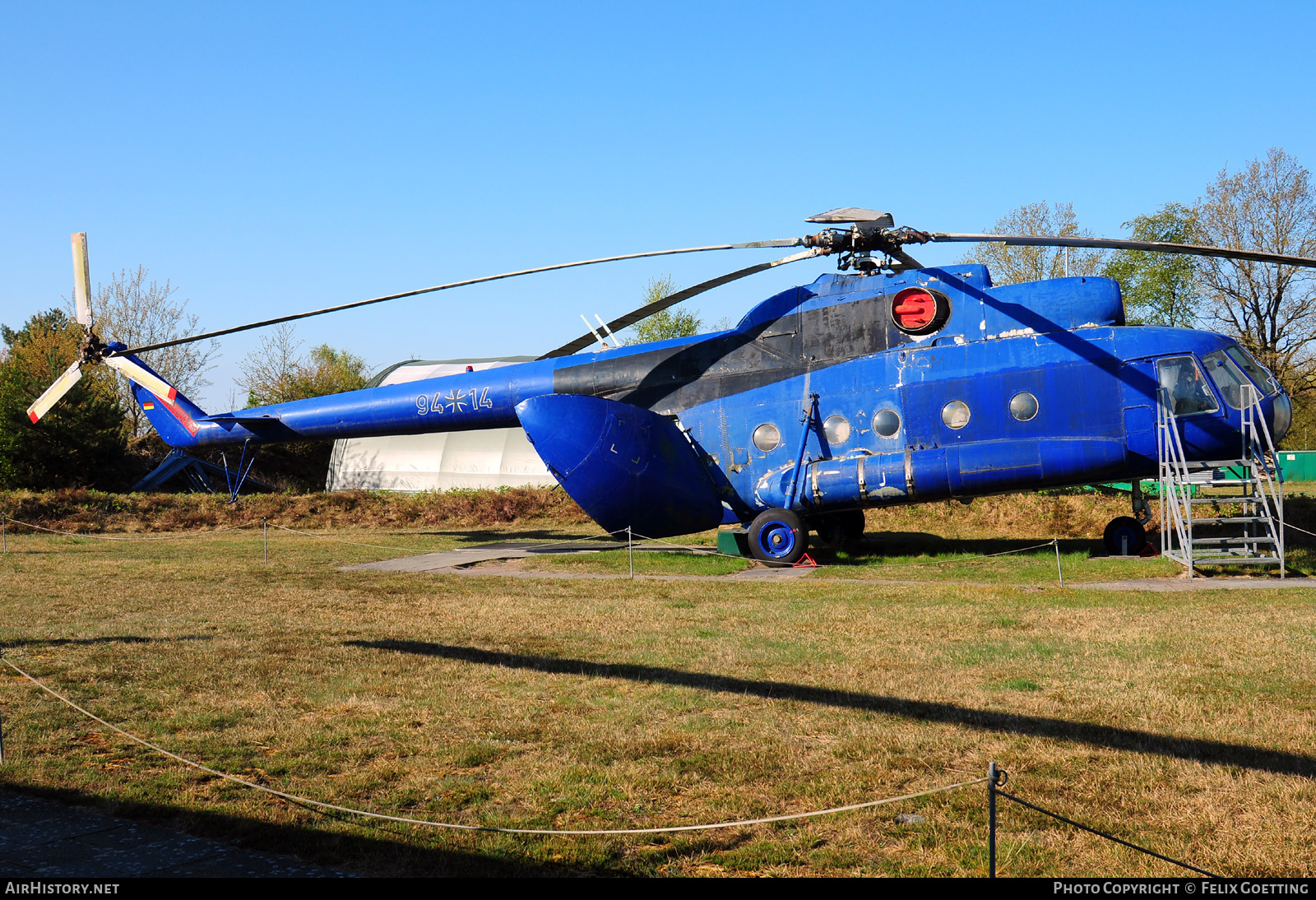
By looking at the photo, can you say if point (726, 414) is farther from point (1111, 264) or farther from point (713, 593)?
point (1111, 264)

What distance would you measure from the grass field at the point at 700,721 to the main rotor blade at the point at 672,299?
4796 millimetres

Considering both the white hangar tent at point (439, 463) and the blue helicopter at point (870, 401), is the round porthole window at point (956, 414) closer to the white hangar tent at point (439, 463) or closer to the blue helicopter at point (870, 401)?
the blue helicopter at point (870, 401)

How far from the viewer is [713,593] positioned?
45.8ft

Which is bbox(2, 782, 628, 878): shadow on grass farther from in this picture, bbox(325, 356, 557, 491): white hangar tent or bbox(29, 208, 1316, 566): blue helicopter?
bbox(325, 356, 557, 491): white hangar tent

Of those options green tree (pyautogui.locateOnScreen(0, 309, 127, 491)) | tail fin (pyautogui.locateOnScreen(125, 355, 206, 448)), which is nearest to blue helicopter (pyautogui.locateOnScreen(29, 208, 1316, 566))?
tail fin (pyautogui.locateOnScreen(125, 355, 206, 448))

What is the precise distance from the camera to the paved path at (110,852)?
448 centimetres

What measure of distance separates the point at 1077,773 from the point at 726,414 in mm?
11948

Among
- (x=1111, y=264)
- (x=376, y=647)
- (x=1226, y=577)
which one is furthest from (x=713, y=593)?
(x=1111, y=264)

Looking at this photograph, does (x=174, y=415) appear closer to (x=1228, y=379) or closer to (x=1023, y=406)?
(x=1023, y=406)

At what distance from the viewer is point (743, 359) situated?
1734 centimetres

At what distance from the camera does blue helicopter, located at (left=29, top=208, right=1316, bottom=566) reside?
14906mm

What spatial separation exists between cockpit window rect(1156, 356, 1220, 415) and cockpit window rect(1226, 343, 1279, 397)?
84cm

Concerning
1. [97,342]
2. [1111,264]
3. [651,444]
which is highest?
[1111,264]

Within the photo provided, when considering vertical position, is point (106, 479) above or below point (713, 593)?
above
